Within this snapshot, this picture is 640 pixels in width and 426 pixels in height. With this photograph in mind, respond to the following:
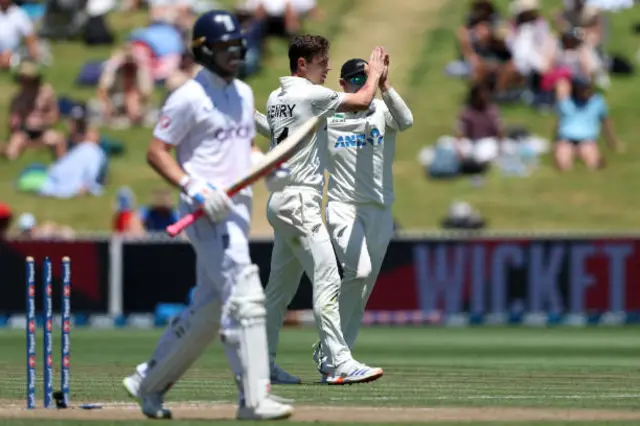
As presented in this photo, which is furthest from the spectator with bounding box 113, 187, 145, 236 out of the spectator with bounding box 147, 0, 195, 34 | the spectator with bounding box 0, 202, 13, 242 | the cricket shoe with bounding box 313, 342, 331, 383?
the cricket shoe with bounding box 313, 342, 331, 383

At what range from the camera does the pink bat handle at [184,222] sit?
812cm

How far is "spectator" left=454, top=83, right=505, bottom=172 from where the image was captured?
24.2 metres

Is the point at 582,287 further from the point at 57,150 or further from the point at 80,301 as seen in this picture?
the point at 57,150

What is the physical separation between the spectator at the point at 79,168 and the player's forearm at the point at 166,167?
16.3 meters

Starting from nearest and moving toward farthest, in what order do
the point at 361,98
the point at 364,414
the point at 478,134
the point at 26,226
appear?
the point at 364,414
the point at 361,98
the point at 26,226
the point at 478,134

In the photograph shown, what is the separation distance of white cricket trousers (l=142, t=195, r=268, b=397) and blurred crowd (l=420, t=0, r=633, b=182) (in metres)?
16.0

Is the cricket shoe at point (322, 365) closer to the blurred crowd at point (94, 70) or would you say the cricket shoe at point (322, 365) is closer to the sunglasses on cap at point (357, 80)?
the sunglasses on cap at point (357, 80)

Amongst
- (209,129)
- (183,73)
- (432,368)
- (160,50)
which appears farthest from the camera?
(160,50)

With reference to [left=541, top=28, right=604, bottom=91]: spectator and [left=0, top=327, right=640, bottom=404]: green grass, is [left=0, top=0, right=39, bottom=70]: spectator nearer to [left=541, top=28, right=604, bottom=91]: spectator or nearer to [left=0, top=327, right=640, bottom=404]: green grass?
[left=541, top=28, right=604, bottom=91]: spectator

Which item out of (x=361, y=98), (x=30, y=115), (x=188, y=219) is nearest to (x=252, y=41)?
(x=30, y=115)

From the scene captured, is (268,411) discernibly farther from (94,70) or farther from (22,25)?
(22,25)

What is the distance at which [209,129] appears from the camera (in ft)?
27.6

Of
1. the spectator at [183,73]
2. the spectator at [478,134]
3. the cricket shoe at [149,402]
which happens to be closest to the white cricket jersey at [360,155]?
the cricket shoe at [149,402]

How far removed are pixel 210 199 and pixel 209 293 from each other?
21.9 inches
